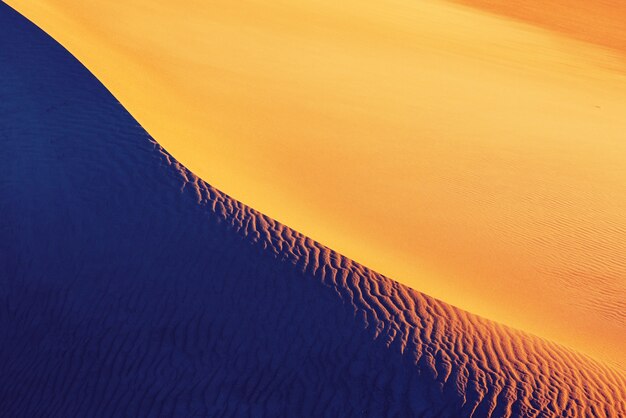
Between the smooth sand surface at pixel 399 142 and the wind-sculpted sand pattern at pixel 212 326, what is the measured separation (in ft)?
2.37

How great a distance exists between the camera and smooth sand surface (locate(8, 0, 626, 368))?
5.46m

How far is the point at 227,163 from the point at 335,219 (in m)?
1.29

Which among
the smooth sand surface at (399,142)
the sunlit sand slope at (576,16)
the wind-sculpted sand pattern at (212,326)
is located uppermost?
the sunlit sand slope at (576,16)

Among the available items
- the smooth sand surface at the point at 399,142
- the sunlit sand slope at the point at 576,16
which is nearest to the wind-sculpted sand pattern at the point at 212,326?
the smooth sand surface at the point at 399,142

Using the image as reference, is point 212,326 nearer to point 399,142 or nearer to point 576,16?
point 399,142

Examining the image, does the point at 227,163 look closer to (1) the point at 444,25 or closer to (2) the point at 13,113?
(2) the point at 13,113

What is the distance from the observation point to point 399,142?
794 cm

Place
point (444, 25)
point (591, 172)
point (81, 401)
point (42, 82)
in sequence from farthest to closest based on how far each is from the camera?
1. point (444, 25)
2. point (591, 172)
3. point (42, 82)
4. point (81, 401)

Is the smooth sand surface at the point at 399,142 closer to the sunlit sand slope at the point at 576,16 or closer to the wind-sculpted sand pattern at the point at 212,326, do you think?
the wind-sculpted sand pattern at the point at 212,326

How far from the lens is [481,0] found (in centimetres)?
2072

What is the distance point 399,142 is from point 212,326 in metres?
4.44

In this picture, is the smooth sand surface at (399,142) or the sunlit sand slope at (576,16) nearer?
the smooth sand surface at (399,142)

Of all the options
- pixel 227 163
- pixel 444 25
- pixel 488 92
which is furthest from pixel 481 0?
pixel 227 163

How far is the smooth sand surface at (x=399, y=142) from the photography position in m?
5.46
